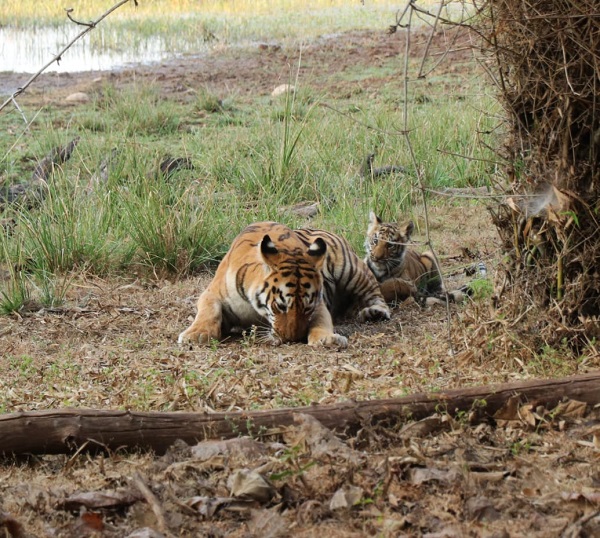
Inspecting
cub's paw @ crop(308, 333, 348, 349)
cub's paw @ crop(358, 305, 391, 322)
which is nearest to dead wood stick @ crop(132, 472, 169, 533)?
cub's paw @ crop(308, 333, 348, 349)

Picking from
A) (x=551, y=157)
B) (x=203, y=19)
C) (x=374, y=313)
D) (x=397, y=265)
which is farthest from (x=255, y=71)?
(x=551, y=157)

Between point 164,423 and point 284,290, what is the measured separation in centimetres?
216

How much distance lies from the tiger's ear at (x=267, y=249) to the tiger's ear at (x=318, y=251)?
0.23m

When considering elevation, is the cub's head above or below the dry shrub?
below

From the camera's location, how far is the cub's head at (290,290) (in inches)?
223

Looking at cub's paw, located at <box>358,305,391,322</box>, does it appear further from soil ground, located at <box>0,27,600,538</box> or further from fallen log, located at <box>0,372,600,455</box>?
fallen log, located at <box>0,372,600,455</box>

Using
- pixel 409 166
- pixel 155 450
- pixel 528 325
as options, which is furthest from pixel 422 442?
pixel 409 166

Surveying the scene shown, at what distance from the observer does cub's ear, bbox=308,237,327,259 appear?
5.86m

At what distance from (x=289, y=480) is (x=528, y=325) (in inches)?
70.9

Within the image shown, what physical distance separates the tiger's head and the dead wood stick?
12.0 feet

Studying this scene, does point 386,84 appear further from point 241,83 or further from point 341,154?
point 341,154

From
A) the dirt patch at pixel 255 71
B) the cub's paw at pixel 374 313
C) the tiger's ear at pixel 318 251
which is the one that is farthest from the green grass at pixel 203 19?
the tiger's ear at pixel 318 251

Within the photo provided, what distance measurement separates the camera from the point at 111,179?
847cm

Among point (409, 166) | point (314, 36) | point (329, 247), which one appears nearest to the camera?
point (329, 247)
